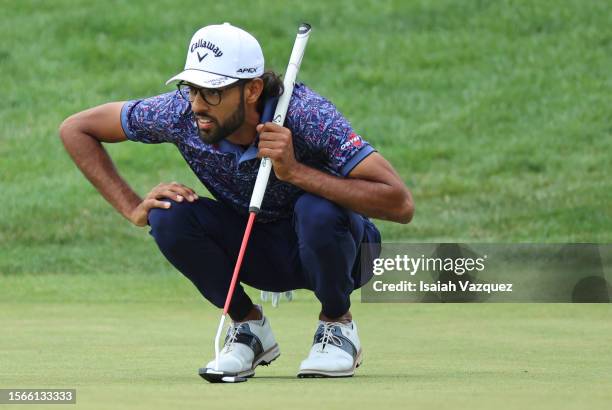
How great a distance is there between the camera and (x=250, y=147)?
549 cm

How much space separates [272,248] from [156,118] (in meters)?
0.66

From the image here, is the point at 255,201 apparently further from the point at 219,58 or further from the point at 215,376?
the point at 215,376

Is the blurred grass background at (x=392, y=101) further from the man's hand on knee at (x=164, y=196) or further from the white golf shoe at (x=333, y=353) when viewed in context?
the white golf shoe at (x=333, y=353)

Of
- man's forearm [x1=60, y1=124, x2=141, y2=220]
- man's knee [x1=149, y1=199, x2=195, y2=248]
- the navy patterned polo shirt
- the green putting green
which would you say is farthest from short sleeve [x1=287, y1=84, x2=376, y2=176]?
man's forearm [x1=60, y1=124, x2=141, y2=220]

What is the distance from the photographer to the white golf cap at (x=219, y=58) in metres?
5.25

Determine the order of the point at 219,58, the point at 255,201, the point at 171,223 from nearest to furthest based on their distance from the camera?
1. the point at 219,58
2. the point at 255,201
3. the point at 171,223

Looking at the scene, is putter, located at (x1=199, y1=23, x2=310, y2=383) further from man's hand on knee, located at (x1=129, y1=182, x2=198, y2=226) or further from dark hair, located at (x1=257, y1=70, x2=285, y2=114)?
man's hand on knee, located at (x1=129, y1=182, x2=198, y2=226)

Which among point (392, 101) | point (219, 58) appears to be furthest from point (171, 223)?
point (392, 101)

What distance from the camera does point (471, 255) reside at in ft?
35.7

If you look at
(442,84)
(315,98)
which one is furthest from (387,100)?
(315,98)

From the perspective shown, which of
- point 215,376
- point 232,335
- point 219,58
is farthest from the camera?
point 232,335

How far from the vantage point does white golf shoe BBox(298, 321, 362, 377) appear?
17.7 ft

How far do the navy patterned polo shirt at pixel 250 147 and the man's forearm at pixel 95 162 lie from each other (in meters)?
0.23

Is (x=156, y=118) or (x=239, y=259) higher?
(x=156, y=118)
